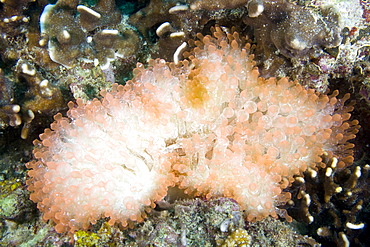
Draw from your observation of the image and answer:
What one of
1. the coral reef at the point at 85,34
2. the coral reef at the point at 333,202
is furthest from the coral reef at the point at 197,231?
the coral reef at the point at 85,34

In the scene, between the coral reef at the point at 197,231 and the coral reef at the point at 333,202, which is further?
the coral reef at the point at 333,202

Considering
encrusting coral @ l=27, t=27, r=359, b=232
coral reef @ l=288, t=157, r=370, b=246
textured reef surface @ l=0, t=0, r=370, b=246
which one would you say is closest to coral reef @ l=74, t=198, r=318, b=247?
textured reef surface @ l=0, t=0, r=370, b=246

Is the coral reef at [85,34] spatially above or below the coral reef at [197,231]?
above

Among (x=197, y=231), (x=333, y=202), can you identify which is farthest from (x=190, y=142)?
(x=333, y=202)

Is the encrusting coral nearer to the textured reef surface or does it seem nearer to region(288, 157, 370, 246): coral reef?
the textured reef surface

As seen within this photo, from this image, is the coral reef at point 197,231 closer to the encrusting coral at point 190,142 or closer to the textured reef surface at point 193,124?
the textured reef surface at point 193,124

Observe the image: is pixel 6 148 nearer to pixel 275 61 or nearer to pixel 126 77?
pixel 126 77
